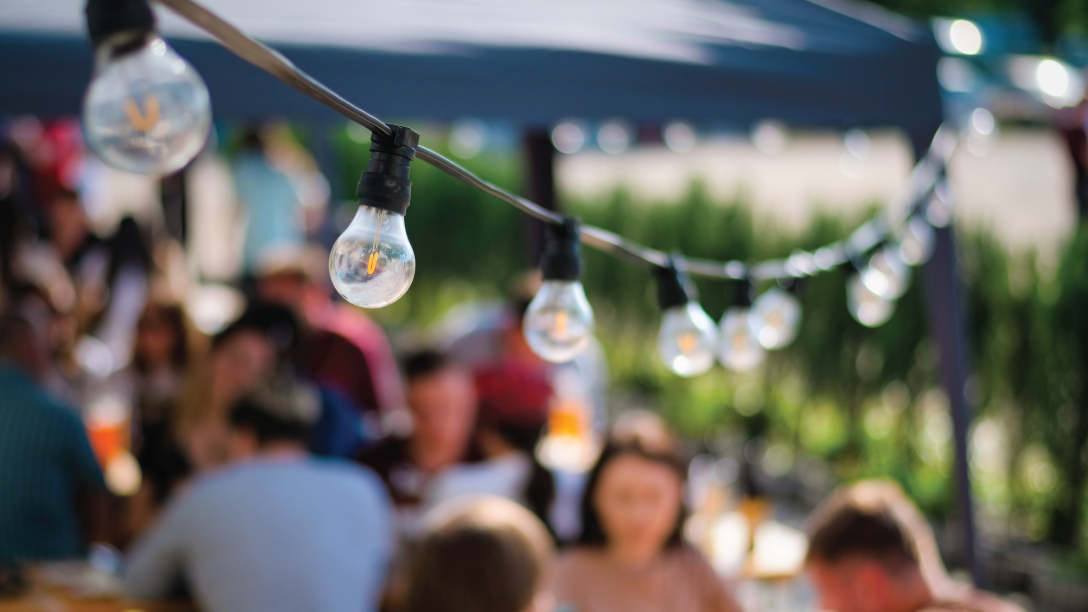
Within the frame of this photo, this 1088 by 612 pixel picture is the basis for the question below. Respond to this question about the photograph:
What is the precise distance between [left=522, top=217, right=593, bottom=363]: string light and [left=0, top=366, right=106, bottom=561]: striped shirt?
1.94 m

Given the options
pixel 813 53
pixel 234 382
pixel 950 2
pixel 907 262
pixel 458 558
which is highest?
pixel 950 2

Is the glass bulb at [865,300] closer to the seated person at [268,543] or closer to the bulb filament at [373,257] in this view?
the seated person at [268,543]

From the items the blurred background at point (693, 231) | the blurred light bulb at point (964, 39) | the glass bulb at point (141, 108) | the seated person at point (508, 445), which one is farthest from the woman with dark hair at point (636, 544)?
the blurred light bulb at point (964, 39)

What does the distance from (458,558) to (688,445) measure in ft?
14.6

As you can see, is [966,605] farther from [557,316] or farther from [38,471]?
[38,471]

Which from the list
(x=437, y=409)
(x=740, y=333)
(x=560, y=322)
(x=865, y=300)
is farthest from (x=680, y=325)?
(x=437, y=409)

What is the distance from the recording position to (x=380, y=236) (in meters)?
0.86

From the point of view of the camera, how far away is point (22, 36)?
199 centimetres

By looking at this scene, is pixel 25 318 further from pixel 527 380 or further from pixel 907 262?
pixel 907 262

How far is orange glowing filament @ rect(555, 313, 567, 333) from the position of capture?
128cm

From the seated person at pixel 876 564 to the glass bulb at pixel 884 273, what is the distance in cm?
73

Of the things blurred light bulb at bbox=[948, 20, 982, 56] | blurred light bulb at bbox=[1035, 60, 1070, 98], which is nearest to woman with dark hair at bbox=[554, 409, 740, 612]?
blurred light bulb at bbox=[948, 20, 982, 56]

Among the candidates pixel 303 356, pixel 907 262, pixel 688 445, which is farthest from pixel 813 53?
pixel 688 445

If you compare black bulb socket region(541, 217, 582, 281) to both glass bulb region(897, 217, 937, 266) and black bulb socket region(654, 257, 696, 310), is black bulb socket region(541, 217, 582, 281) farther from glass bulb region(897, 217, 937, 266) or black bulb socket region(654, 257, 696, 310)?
glass bulb region(897, 217, 937, 266)
